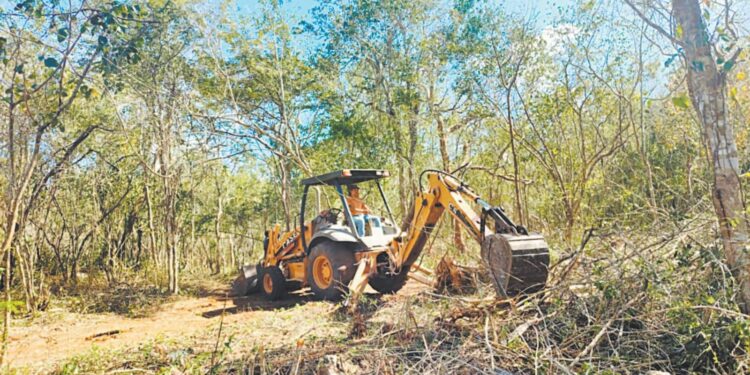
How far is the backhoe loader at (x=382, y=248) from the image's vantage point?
417 centimetres

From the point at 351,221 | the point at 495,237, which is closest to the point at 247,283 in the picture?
the point at 351,221

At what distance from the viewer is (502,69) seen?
973cm

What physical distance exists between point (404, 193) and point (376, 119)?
204 cm

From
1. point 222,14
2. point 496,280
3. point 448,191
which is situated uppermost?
point 222,14

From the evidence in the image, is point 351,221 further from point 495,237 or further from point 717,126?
point 717,126

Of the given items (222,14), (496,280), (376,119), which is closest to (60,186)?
(222,14)

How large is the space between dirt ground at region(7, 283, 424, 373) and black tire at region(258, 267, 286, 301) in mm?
198

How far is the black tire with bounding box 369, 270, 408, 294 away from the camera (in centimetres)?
702

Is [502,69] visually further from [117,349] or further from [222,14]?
[117,349]

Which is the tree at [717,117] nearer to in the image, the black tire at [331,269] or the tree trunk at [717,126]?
the tree trunk at [717,126]

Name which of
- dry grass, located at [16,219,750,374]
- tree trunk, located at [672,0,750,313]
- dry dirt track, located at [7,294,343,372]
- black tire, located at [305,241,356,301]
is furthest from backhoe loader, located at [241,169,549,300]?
tree trunk, located at [672,0,750,313]

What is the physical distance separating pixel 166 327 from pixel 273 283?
6.94ft

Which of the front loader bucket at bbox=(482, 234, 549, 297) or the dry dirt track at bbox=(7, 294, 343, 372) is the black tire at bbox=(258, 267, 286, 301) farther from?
the front loader bucket at bbox=(482, 234, 549, 297)

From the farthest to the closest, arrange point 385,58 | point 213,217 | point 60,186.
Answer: point 213,217 → point 385,58 → point 60,186
